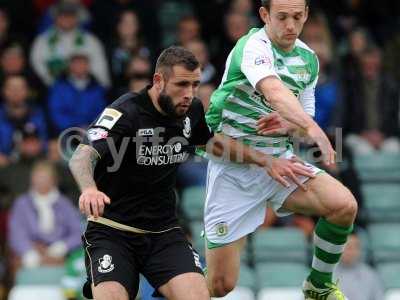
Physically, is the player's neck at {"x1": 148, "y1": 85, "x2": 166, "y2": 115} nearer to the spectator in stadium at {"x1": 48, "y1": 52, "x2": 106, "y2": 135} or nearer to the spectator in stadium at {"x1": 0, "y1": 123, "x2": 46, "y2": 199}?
the spectator in stadium at {"x1": 0, "y1": 123, "x2": 46, "y2": 199}

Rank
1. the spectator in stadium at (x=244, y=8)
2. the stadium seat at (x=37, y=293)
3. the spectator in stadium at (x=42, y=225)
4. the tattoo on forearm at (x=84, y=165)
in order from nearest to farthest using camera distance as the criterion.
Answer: the tattoo on forearm at (x=84, y=165)
the stadium seat at (x=37, y=293)
the spectator in stadium at (x=42, y=225)
the spectator in stadium at (x=244, y=8)

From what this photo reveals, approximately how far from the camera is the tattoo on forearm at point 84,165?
8.20 meters

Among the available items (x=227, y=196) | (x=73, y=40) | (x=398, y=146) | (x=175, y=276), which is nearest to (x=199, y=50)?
(x=73, y=40)

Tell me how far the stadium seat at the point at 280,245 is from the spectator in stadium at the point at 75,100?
7.81 ft

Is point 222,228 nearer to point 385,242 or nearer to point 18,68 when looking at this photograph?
point 385,242

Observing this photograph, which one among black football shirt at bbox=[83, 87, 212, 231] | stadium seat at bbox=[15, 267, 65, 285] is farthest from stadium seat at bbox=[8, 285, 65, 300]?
black football shirt at bbox=[83, 87, 212, 231]

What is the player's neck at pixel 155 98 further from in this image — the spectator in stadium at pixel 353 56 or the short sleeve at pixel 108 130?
the spectator in stadium at pixel 353 56

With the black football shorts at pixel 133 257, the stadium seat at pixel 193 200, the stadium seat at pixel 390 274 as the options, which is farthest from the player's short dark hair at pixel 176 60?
the stadium seat at pixel 193 200

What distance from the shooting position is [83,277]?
38.4 feet

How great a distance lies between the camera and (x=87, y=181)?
322 inches

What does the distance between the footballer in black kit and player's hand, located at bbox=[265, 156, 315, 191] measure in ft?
2.13

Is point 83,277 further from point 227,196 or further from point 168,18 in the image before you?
point 168,18

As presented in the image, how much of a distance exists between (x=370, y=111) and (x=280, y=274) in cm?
301

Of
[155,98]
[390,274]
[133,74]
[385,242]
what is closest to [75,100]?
[133,74]
